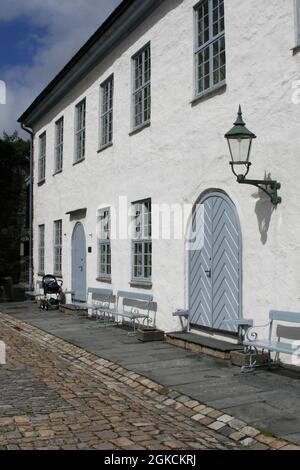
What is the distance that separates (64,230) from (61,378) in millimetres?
10016

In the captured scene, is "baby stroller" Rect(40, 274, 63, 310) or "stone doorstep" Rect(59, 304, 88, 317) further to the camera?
"baby stroller" Rect(40, 274, 63, 310)

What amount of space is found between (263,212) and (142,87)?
5390mm

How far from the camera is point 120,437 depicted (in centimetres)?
488

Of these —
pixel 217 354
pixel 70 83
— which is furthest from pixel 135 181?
pixel 70 83

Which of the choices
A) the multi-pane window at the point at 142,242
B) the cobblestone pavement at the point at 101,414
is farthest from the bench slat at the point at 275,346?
the multi-pane window at the point at 142,242

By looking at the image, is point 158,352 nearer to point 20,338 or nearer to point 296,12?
point 20,338

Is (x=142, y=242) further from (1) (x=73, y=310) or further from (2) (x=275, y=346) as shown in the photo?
(2) (x=275, y=346)

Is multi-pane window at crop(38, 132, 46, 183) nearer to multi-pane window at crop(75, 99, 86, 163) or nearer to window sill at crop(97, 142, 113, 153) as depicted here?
multi-pane window at crop(75, 99, 86, 163)

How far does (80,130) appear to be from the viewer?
53.0 feet

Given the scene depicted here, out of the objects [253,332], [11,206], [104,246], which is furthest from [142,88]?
[11,206]

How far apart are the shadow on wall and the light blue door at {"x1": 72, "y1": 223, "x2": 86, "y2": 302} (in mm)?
8171

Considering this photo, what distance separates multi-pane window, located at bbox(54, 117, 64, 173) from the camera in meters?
18.3

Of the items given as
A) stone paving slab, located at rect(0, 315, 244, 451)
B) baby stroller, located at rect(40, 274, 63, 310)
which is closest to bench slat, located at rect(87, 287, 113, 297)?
baby stroller, located at rect(40, 274, 63, 310)

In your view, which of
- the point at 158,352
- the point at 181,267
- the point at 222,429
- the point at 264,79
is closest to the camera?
the point at 222,429
